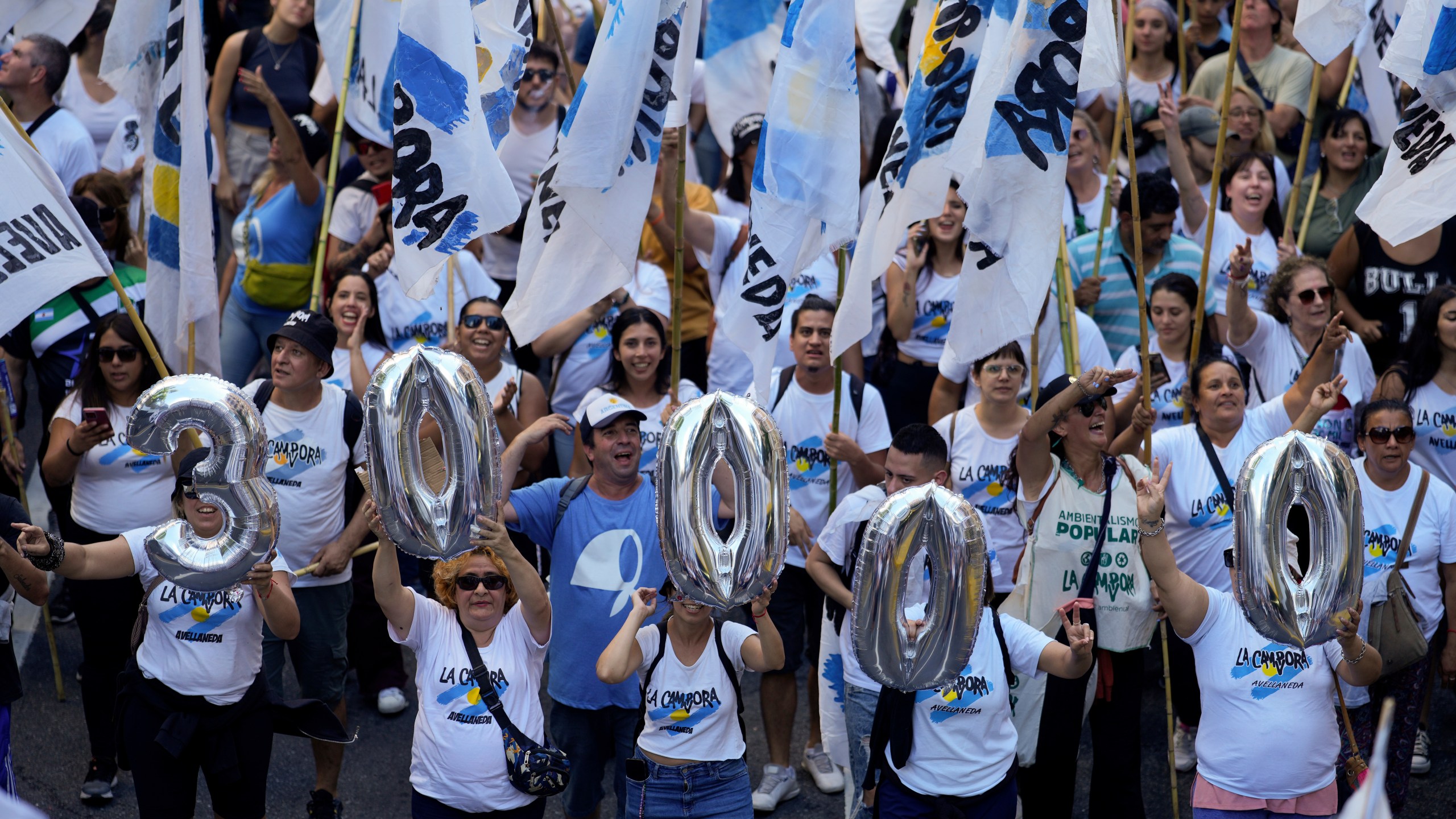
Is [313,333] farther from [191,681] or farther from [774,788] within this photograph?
[774,788]

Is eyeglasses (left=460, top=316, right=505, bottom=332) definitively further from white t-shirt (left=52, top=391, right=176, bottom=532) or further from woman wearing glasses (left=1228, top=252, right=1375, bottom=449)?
woman wearing glasses (left=1228, top=252, right=1375, bottom=449)

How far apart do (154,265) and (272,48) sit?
3.59 meters

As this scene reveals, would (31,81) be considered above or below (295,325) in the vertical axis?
above

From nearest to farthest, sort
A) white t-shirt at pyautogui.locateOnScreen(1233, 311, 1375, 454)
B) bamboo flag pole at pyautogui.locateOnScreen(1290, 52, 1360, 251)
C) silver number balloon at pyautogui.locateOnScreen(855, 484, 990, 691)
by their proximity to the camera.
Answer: silver number balloon at pyautogui.locateOnScreen(855, 484, 990, 691), white t-shirt at pyautogui.locateOnScreen(1233, 311, 1375, 454), bamboo flag pole at pyautogui.locateOnScreen(1290, 52, 1360, 251)

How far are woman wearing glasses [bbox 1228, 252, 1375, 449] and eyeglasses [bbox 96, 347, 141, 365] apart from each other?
4.67 meters

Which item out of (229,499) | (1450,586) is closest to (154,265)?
(229,499)

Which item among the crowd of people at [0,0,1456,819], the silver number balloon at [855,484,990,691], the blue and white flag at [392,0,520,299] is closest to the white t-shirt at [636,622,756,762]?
the crowd of people at [0,0,1456,819]

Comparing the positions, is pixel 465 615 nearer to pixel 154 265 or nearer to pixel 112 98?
→ pixel 154 265

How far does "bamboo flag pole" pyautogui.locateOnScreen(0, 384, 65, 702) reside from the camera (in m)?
6.55

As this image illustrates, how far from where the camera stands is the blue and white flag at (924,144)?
5.48 metres

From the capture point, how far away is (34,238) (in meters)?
5.07

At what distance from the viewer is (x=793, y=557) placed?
6.42 metres

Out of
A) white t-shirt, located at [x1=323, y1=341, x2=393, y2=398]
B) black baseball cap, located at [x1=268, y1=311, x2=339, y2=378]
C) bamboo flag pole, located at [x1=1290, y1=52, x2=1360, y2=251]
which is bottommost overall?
white t-shirt, located at [x1=323, y1=341, x2=393, y2=398]

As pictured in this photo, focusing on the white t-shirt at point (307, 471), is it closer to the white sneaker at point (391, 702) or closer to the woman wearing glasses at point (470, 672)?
the white sneaker at point (391, 702)
